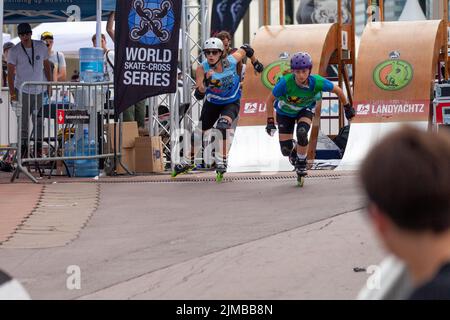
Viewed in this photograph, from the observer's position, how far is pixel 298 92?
47.1ft

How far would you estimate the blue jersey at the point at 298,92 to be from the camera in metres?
14.3

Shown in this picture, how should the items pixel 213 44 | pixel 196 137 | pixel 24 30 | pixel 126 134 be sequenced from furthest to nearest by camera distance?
pixel 196 137 → pixel 24 30 → pixel 126 134 → pixel 213 44

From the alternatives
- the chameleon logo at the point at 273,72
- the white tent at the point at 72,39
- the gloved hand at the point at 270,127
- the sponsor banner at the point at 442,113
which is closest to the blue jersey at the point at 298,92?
the gloved hand at the point at 270,127

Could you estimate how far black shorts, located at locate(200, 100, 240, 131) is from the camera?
15.4 meters

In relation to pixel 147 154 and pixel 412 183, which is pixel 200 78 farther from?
pixel 412 183

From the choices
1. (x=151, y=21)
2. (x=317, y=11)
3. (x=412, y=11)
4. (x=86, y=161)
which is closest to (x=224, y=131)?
(x=151, y=21)

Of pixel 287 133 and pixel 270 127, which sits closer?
→ pixel 270 127

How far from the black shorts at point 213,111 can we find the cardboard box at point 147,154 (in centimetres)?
120

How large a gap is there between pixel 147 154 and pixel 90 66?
1.55 meters

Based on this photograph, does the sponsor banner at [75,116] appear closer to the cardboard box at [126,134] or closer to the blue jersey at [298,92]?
→ the cardboard box at [126,134]

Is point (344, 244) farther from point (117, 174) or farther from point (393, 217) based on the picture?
point (117, 174)
